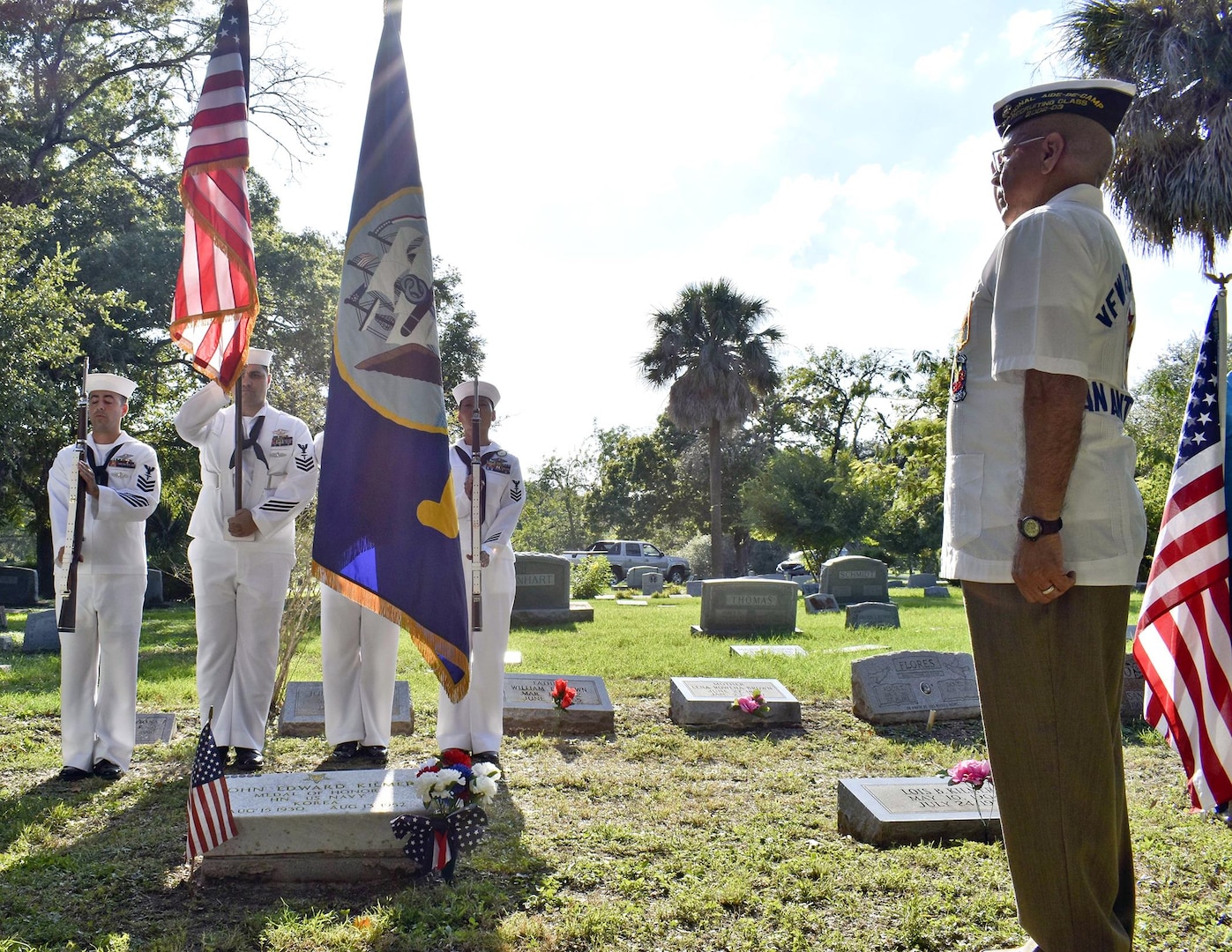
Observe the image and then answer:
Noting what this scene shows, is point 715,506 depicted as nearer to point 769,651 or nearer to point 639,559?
point 639,559

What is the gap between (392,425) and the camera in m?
3.85

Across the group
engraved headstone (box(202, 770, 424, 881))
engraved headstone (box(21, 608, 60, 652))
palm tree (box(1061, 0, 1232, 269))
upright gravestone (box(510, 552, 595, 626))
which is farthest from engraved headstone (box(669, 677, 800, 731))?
palm tree (box(1061, 0, 1232, 269))

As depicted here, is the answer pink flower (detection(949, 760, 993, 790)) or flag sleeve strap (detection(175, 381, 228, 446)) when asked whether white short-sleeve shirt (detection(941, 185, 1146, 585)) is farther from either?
flag sleeve strap (detection(175, 381, 228, 446))

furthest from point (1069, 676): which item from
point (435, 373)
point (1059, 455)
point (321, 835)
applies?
point (321, 835)

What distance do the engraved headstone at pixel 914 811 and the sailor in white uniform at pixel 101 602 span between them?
13.8 feet

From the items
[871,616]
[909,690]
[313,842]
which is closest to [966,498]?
[313,842]

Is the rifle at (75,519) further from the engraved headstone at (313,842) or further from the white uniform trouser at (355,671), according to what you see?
the engraved headstone at (313,842)

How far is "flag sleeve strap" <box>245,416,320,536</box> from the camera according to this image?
18.4 ft

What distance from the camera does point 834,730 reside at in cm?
705

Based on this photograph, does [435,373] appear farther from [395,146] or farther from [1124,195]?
[1124,195]

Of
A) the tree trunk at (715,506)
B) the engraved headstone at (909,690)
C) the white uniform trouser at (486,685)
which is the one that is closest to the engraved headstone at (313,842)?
the white uniform trouser at (486,685)

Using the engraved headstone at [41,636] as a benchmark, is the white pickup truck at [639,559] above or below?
above

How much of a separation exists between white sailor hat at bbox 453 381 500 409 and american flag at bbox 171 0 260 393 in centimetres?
138

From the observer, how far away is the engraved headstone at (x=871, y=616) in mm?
14922
